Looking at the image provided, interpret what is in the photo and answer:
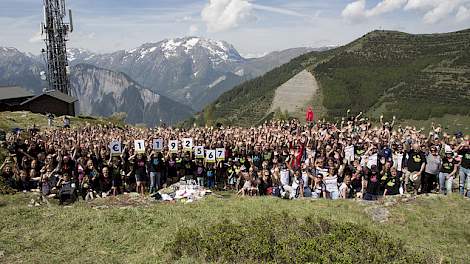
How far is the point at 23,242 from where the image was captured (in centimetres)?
1221

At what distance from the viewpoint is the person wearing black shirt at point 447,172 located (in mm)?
16656

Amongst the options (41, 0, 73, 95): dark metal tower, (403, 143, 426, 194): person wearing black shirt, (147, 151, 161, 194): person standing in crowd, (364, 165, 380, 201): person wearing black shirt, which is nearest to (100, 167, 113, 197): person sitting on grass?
(147, 151, 161, 194): person standing in crowd

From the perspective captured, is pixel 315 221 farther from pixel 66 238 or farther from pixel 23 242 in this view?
pixel 23 242

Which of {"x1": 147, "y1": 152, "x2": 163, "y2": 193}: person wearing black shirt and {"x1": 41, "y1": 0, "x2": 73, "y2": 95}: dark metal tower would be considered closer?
{"x1": 147, "y1": 152, "x2": 163, "y2": 193}: person wearing black shirt

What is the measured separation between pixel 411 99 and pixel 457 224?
162 m

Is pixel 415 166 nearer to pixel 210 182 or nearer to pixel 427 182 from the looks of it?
pixel 427 182

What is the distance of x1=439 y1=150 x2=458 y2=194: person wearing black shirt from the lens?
1666 cm

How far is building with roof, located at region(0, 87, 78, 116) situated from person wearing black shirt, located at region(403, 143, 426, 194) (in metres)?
55.3

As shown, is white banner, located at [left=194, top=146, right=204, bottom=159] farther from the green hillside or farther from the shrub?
the green hillside

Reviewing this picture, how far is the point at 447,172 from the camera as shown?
54.9 ft

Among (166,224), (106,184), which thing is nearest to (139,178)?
(106,184)

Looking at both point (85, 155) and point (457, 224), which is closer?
point (457, 224)

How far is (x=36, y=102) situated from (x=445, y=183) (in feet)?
190

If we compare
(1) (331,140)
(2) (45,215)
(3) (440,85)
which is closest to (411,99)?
(3) (440,85)
